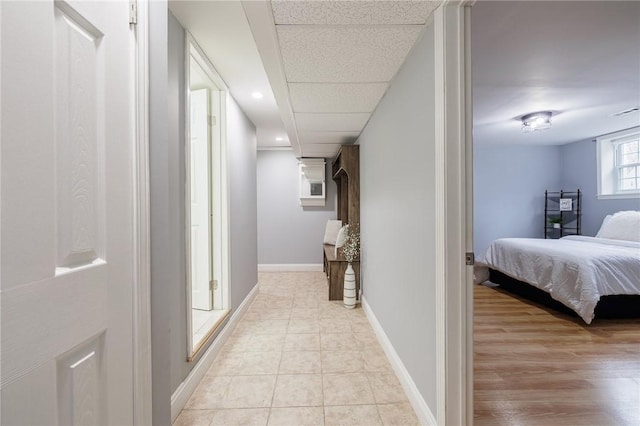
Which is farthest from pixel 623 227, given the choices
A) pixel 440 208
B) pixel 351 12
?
pixel 351 12

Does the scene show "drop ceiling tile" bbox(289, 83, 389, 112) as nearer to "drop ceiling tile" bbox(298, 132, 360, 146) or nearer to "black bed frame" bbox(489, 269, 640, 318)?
"drop ceiling tile" bbox(298, 132, 360, 146)

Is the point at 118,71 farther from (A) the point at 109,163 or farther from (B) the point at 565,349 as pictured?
(B) the point at 565,349

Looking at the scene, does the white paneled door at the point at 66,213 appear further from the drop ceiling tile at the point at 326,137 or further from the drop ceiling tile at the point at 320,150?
the drop ceiling tile at the point at 320,150

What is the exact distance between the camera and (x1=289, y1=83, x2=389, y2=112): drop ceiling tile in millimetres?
2010

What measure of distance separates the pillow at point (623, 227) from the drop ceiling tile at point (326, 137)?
13.3 ft

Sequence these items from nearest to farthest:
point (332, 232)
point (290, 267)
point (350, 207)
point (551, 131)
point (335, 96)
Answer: point (335, 96) → point (350, 207) → point (551, 131) → point (332, 232) → point (290, 267)

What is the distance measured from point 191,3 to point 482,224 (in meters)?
5.88

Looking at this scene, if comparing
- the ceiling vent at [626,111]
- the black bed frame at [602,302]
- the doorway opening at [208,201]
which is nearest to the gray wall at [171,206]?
the doorway opening at [208,201]

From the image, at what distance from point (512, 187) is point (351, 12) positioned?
18.8 feet

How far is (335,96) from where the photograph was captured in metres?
2.18

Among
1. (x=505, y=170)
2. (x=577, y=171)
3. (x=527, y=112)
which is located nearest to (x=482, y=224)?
(x=505, y=170)

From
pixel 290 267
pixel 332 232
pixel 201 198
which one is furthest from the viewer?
pixel 290 267

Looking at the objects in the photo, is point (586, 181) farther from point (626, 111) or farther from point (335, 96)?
point (335, 96)

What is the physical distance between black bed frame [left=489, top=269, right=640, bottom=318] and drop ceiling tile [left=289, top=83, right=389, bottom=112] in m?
3.19
